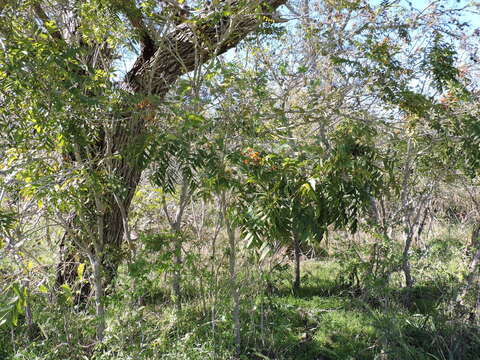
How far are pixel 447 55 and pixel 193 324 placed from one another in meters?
2.86

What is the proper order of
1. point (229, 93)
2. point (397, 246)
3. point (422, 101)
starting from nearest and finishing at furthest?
1. point (422, 101)
2. point (229, 93)
3. point (397, 246)

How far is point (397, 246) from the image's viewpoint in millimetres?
3840

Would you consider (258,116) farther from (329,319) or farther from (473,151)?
(329,319)

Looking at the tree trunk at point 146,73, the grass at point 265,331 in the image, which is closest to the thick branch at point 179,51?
the tree trunk at point 146,73

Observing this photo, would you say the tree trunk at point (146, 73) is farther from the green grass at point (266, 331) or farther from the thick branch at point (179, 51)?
the green grass at point (266, 331)

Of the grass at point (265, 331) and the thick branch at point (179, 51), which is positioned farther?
the thick branch at point (179, 51)

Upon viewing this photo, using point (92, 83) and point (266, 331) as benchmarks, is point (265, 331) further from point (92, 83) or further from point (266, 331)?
point (92, 83)

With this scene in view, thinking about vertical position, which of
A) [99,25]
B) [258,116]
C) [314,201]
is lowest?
[314,201]

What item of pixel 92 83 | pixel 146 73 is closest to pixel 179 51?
pixel 146 73

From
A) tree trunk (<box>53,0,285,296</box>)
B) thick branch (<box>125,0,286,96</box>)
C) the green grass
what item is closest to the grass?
the green grass

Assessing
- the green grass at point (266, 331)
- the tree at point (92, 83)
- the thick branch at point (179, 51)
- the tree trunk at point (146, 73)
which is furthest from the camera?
the thick branch at point (179, 51)

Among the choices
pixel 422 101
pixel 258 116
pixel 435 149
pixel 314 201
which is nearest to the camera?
pixel 314 201

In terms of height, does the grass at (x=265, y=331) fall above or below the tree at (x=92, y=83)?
below

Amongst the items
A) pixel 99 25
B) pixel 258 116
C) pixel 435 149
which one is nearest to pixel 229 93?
pixel 258 116
